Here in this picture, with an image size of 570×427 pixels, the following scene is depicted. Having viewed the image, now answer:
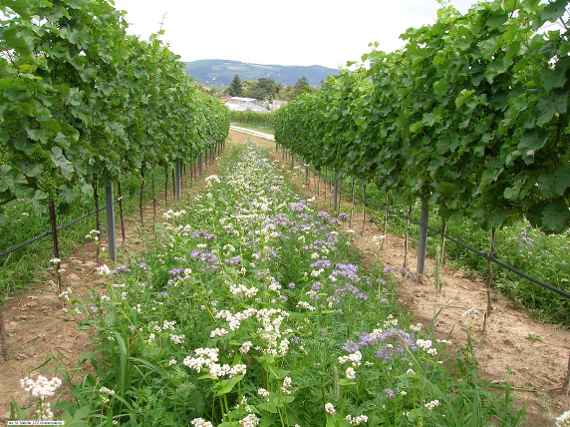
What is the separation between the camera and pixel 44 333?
4281 mm

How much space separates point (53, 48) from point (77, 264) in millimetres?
2872

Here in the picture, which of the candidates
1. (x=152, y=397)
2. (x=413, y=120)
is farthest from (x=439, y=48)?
Result: (x=152, y=397)

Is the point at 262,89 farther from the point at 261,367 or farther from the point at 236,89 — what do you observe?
the point at 261,367

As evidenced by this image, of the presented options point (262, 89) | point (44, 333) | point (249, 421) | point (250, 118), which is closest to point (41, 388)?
point (249, 421)

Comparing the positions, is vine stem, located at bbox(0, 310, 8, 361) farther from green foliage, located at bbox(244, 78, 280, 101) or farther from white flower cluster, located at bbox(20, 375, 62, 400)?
green foliage, located at bbox(244, 78, 280, 101)

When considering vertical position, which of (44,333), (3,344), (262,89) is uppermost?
(262,89)

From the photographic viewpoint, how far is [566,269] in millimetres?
6289

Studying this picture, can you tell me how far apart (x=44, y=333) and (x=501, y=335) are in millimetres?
4486

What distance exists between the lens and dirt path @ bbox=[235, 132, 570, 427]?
12.0 feet

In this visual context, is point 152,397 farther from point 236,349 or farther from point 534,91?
point 534,91

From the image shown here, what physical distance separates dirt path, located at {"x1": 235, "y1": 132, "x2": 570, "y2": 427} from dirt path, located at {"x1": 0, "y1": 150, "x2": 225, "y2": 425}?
2.72 meters

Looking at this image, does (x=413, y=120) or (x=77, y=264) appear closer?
(x=413, y=120)

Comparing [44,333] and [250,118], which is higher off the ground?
[250,118]

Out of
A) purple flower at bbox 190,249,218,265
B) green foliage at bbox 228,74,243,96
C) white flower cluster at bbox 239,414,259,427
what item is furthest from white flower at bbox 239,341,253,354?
green foliage at bbox 228,74,243,96
